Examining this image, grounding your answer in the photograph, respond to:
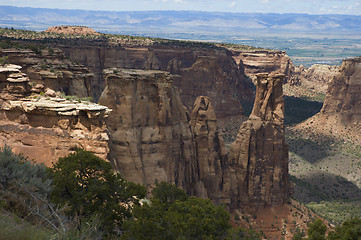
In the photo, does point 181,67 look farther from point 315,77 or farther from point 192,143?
point 315,77

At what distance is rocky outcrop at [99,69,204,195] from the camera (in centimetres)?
3444

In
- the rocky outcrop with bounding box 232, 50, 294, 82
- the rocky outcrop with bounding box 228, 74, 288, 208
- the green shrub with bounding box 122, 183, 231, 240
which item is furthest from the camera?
the rocky outcrop with bounding box 232, 50, 294, 82

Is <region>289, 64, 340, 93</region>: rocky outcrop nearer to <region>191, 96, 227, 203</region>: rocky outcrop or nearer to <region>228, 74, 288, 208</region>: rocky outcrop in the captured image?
<region>228, 74, 288, 208</region>: rocky outcrop

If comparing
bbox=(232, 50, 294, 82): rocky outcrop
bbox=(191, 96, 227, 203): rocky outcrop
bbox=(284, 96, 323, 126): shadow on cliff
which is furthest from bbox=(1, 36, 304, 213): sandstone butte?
bbox=(232, 50, 294, 82): rocky outcrop

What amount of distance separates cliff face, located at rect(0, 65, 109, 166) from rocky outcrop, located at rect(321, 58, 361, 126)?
7547 cm

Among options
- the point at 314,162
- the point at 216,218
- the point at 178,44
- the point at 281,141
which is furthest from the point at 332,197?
the point at 178,44

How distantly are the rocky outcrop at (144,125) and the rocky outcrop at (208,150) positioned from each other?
368cm

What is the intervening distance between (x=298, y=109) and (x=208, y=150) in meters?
82.2

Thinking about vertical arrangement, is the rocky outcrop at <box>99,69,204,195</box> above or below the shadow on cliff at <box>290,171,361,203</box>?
above

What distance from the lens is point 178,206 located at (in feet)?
Answer: 80.1

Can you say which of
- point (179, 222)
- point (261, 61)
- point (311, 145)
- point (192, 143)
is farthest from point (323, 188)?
point (261, 61)

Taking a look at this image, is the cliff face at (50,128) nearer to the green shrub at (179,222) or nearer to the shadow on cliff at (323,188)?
the green shrub at (179,222)

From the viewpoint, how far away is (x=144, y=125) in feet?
118

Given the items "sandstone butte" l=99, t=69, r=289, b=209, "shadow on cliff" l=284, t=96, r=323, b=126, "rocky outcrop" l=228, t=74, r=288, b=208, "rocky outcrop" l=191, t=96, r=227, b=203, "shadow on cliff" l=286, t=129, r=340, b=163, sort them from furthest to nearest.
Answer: "shadow on cliff" l=284, t=96, r=323, b=126 < "shadow on cliff" l=286, t=129, r=340, b=163 < "rocky outcrop" l=228, t=74, r=288, b=208 < "rocky outcrop" l=191, t=96, r=227, b=203 < "sandstone butte" l=99, t=69, r=289, b=209
